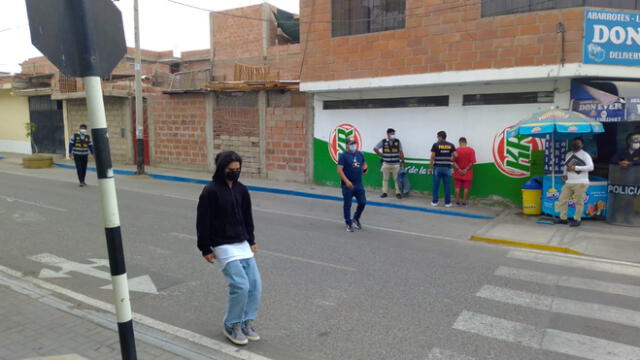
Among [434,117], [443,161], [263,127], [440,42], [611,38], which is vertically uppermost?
[440,42]

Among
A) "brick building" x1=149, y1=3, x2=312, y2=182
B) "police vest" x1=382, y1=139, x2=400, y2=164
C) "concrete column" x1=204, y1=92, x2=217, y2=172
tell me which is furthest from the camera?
"concrete column" x1=204, y1=92, x2=217, y2=172

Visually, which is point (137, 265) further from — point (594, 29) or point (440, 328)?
point (594, 29)

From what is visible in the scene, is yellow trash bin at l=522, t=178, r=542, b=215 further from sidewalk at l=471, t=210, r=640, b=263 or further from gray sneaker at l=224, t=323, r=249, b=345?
gray sneaker at l=224, t=323, r=249, b=345

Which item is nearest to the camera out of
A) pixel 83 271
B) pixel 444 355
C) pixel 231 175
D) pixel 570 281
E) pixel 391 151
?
pixel 444 355

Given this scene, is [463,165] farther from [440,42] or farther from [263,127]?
[263,127]

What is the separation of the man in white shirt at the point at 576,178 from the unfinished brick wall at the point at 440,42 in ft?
7.11

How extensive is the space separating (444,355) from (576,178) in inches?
288

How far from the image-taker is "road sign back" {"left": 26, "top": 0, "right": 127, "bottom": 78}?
3111 millimetres

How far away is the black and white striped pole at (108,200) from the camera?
10.5ft

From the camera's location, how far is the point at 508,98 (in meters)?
12.4

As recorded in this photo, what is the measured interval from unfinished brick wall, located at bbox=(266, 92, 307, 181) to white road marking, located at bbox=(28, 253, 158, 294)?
9952 mm

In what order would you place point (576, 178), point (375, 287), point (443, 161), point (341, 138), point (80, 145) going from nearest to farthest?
1. point (375, 287)
2. point (576, 178)
3. point (443, 161)
4. point (80, 145)
5. point (341, 138)

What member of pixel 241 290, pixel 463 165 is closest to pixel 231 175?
pixel 241 290

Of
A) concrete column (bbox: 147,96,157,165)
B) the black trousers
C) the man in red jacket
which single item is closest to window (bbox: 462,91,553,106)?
the man in red jacket
